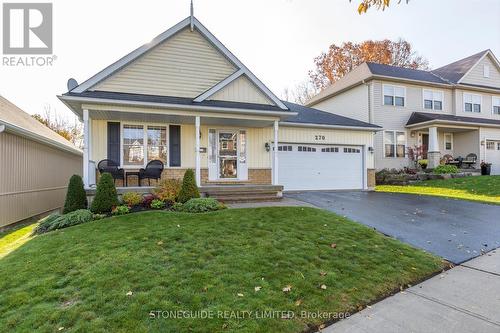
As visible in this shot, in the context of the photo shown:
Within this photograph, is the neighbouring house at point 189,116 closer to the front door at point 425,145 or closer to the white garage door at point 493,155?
the front door at point 425,145

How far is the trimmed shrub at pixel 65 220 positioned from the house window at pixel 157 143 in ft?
12.9

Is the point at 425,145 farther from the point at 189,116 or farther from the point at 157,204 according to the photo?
the point at 157,204

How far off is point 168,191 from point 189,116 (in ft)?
9.23

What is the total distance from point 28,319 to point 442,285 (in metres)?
5.21

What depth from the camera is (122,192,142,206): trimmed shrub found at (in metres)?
8.26

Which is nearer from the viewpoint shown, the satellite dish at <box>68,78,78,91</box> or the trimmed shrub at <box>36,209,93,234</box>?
the trimmed shrub at <box>36,209,93,234</box>

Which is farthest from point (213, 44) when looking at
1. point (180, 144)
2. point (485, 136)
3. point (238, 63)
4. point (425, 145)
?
point (485, 136)

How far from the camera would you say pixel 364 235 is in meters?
6.11

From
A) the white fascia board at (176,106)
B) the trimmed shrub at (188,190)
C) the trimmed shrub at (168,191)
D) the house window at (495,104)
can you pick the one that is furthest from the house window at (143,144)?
the house window at (495,104)

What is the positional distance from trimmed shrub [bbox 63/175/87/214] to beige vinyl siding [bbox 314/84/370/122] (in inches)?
633

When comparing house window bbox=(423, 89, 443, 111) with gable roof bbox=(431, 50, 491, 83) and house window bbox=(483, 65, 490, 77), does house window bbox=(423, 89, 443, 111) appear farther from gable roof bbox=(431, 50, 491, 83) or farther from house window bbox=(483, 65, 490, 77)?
house window bbox=(483, 65, 490, 77)

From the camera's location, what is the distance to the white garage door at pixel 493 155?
19333mm

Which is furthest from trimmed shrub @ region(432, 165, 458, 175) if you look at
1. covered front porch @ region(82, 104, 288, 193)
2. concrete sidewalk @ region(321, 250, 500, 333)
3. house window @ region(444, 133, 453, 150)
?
concrete sidewalk @ region(321, 250, 500, 333)

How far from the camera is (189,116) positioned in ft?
33.0
